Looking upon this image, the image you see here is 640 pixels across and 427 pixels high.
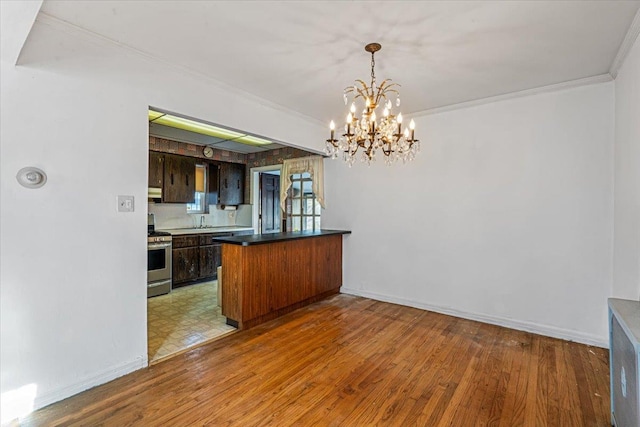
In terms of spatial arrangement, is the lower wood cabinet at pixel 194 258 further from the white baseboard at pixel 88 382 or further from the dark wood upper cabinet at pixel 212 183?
the white baseboard at pixel 88 382

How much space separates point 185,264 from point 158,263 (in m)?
0.52

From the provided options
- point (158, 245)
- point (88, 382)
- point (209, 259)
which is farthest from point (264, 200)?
point (88, 382)

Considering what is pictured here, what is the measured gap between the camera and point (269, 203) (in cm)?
637

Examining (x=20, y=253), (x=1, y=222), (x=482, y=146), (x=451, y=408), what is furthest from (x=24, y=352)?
(x=482, y=146)

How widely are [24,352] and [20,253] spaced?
2.09ft

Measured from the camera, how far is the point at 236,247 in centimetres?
321

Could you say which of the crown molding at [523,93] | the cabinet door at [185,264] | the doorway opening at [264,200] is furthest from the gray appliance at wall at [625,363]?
the doorway opening at [264,200]

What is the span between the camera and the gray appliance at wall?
120 cm

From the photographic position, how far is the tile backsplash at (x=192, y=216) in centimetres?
519

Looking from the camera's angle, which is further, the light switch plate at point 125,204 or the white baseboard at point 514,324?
the white baseboard at point 514,324

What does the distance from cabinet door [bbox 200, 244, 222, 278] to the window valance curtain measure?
1.47 meters

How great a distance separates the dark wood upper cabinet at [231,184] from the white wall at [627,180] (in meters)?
5.49

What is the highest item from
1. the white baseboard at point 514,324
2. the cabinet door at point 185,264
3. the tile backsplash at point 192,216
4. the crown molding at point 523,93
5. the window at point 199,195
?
the crown molding at point 523,93

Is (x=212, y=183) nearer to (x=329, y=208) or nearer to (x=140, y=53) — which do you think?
(x=329, y=208)
